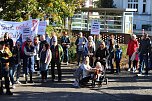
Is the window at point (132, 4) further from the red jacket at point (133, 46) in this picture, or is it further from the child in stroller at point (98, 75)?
the child in stroller at point (98, 75)

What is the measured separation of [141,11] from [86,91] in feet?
140

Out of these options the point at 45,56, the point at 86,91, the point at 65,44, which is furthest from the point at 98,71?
the point at 65,44

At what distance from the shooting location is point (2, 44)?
14.1 metres

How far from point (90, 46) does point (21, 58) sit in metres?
3.40

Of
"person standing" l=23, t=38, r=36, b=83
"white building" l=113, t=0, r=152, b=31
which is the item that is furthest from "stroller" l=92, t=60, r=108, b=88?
"white building" l=113, t=0, r=152, b=31

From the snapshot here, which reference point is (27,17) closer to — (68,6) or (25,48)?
(68,6)

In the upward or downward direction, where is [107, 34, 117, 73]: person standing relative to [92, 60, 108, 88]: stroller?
upward

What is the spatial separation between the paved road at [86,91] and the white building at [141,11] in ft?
123

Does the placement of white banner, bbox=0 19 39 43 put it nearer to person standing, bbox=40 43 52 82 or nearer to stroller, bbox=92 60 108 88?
person standing, bbox=40 43 52 82

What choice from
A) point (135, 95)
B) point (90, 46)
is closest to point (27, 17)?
point (90, 46)

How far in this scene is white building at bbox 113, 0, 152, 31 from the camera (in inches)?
2149

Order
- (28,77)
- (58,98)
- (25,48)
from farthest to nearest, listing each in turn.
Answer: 1. (28,77)
2. (25,48)
3. (58,98)

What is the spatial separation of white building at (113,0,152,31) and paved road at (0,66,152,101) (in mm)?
37494

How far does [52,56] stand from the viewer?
16422 mm
